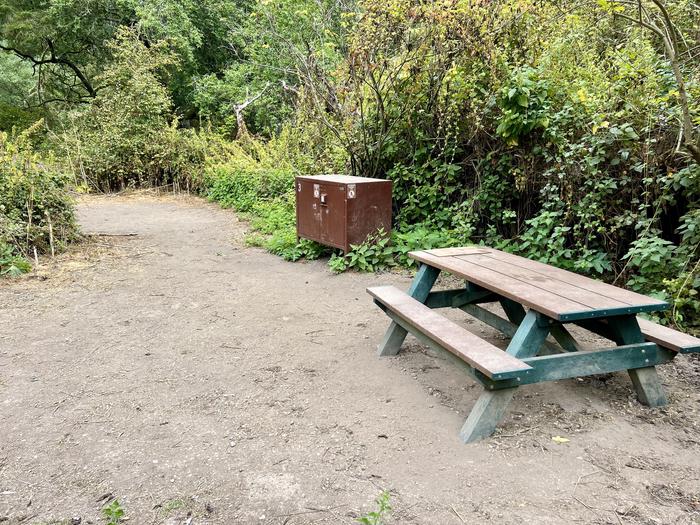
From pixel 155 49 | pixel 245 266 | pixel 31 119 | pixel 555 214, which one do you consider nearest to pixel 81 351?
pixel 245 266

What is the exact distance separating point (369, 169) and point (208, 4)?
14.2 metres

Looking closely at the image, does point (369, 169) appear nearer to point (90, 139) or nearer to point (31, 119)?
point (90, 139)

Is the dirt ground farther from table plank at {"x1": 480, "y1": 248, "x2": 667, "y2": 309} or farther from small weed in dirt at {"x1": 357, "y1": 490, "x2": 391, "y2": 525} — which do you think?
table plank at {"x1": 480, "y1": 248, "x2": 667, "y2": 309}

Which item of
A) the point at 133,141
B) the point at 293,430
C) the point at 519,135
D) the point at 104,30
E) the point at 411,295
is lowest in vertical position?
the point at 293,430

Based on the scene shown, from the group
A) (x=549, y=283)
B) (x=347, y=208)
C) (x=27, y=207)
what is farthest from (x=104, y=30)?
(x=549, y=283)

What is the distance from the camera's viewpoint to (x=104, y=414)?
10.2ft

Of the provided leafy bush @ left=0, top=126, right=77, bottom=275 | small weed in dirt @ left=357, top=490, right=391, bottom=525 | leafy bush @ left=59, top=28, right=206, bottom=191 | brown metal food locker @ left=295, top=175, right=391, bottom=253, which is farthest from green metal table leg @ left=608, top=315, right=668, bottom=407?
leafy bush @ left=59, top=28, right=206, bottom=191

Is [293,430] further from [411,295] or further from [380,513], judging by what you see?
[411,295]

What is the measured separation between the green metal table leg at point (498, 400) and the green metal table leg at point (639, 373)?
1.57 feet

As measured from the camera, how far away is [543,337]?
2.85m

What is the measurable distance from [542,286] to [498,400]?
31.5 inches

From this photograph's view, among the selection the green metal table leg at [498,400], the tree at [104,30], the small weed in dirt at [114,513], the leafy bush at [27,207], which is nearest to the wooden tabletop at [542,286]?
the green metal table leg at [498,400]

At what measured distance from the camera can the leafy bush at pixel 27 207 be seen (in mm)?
6500

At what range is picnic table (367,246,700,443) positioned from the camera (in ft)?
8.68
